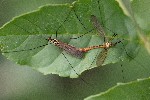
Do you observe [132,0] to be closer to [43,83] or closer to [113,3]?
[113,3]

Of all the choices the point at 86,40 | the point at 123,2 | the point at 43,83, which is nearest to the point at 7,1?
the point at 43,83

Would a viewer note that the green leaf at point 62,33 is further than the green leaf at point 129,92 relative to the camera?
Yes

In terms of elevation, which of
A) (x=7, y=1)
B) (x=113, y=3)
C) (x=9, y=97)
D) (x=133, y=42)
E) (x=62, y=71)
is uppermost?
(x=113, y=3)

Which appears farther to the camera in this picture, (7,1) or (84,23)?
(7,1)

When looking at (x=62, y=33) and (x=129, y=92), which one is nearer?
(x=129, y=92)

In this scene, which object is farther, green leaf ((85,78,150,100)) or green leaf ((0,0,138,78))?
green leaf ((0,0,138,78))
